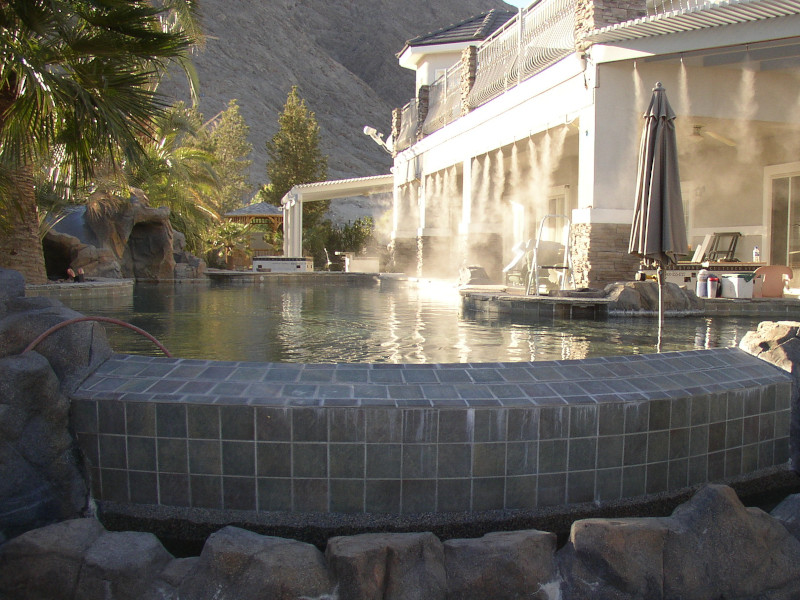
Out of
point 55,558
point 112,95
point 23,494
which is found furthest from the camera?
point 112,95

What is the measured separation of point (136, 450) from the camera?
322 cm

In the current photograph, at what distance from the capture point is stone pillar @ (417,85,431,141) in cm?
2395

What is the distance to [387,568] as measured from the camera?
8.54ft

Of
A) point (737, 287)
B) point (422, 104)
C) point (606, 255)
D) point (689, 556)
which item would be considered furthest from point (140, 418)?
point (422, 104)

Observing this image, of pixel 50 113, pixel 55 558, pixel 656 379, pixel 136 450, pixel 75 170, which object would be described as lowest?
pixel 55 558

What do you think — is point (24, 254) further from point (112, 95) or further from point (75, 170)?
point (112, 95)

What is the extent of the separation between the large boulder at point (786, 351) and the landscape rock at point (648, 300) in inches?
192

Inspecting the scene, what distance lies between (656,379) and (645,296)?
21.2 ft

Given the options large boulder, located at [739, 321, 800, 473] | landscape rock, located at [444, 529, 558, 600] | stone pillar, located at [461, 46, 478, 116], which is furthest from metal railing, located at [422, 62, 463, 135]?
landscape rock, located at [444, 529, 558, 600]

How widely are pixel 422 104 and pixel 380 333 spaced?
18.2m

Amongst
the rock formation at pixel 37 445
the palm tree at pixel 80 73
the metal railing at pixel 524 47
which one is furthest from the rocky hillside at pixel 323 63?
the rock formation at pixel 37 445

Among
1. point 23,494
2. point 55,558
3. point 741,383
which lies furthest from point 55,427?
point 741,383

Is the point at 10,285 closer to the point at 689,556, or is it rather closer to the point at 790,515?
the point at 689,556

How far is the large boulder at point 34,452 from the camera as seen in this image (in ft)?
10.1
